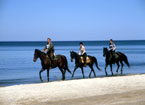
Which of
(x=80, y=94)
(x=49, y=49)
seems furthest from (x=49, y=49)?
(x=80, y=94)

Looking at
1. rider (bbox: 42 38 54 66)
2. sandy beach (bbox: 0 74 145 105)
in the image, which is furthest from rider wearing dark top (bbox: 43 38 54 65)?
sandy beach (bbox: 0 74 145 105)

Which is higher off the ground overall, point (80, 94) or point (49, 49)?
point (49, 49)

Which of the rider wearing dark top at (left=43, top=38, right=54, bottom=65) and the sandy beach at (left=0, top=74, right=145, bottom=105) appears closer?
the sandy beach at (left=0, top=74, right=145, bottom=105)

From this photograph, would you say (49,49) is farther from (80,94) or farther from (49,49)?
Result: (80,94)

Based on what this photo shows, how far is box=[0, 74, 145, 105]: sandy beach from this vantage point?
11.1m

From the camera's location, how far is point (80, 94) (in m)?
12.6

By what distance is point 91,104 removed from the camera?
1062 centimetres

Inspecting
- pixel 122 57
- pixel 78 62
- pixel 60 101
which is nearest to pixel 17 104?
pixel 60 101

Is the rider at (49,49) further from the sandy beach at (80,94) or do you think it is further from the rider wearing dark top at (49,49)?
the sandy beach at (80,94)

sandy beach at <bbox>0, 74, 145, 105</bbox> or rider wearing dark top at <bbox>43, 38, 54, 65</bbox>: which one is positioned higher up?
rider wearing dark top at <bbox>43, 38, 54, 65</bbox>

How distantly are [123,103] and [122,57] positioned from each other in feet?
49.4

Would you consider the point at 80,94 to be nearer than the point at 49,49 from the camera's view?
Yes

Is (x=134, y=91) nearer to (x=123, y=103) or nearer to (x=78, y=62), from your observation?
(x=123, y=103)

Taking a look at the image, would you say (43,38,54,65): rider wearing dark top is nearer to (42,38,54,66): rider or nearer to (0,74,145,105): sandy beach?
(42,38,54,66): rider
